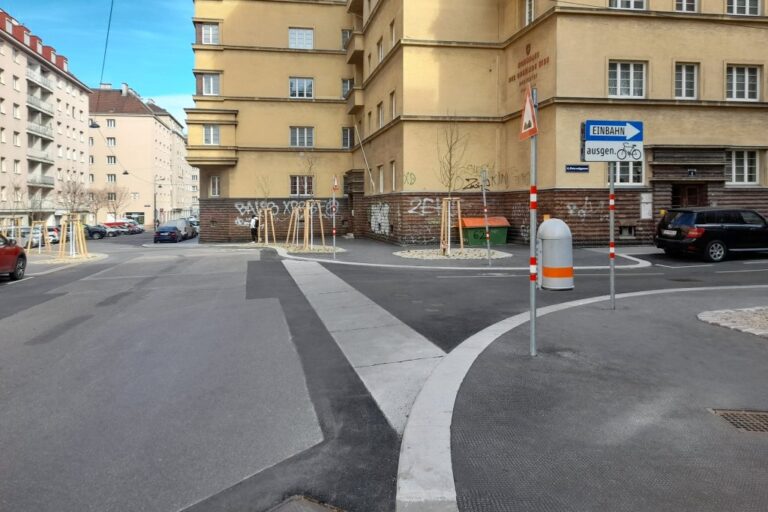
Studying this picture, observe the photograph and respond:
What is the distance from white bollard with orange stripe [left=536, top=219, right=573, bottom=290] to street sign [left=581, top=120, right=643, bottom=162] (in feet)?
5.38

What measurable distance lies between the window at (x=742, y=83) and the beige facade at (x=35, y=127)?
5090 cm

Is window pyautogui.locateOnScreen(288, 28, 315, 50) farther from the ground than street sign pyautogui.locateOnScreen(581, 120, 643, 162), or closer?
farther from the ground

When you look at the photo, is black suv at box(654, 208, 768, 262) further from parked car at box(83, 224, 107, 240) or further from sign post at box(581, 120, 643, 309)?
parked car at box(83, 224, 107, 240)

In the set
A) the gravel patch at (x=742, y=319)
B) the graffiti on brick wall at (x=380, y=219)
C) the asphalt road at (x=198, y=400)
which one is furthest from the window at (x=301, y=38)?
the gravel patch at (x=742, y=319)

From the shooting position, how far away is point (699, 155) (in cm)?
2270

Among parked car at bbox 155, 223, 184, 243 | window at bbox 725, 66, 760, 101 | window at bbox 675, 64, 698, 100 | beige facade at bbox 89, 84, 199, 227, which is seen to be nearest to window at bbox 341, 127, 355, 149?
parked car at bbox 155, 223, 184, 243

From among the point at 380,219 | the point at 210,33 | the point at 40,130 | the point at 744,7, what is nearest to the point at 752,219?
the point at 744,7

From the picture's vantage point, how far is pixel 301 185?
38625mm

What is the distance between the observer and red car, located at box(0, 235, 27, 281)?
15727mm

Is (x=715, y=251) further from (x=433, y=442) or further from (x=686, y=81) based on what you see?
(x=433, y=442)

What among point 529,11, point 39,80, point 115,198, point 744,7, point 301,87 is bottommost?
point 115,198

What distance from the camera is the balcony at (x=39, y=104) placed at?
61.6 meters

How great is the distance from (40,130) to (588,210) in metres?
63.2

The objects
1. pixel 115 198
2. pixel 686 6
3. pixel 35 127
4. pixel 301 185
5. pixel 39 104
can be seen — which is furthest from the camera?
pixel 115 198
